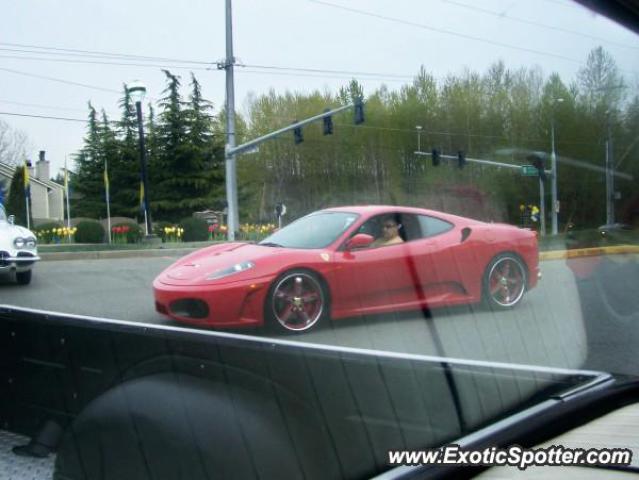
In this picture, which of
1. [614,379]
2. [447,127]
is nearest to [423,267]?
[447,127]

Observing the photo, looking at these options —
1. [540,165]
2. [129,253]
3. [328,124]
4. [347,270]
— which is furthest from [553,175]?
[129,253]

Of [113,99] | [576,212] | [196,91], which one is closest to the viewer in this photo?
[113,99]

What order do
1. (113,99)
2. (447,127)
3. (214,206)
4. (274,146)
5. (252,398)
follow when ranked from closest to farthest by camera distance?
1. (252,398)
2. (113,99)
3. (214,206)
4. (274,146)
5. (447,127)

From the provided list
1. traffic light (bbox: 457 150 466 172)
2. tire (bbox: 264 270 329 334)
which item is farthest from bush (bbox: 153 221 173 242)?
traffic light (bbox: 457 150 466 172)

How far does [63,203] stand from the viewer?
3.69m

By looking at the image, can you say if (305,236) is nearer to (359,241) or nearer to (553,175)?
(359,241)

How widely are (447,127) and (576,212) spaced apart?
1807 millimetres

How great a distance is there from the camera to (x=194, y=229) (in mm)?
3893

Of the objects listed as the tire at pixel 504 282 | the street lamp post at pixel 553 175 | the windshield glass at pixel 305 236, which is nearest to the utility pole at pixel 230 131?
the windshield glass at pixel 305 236

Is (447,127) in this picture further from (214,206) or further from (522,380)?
(522,380)

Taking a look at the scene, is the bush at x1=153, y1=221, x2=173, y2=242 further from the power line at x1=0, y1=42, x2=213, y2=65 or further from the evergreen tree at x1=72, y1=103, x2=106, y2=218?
the power line at x1=0, y1=42, x2=213, y2=65

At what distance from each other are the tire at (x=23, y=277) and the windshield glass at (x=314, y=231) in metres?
1.48

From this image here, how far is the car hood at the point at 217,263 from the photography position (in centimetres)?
399

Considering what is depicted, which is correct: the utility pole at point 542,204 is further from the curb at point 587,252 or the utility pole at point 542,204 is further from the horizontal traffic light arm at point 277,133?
the horizontal traffic light arm at point 277,133
